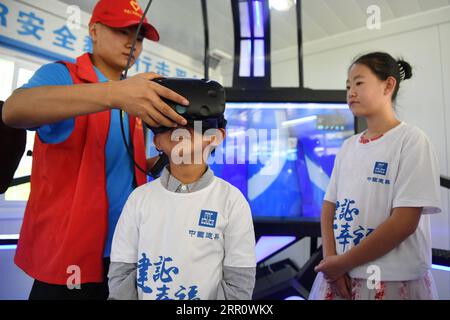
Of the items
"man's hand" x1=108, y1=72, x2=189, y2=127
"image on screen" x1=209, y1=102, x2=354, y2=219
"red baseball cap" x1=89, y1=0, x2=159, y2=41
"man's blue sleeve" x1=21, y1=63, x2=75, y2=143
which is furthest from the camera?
"image on screen" x1=209, y1=102, x2=354, y2=219

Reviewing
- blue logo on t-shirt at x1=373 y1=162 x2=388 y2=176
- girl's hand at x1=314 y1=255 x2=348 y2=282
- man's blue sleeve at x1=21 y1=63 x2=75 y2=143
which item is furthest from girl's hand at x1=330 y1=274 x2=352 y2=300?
man's blue sleeve at x1=21 y1=63 x2=75 y2=143

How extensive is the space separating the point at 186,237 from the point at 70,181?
10.3 inches

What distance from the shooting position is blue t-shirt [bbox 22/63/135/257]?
0.53 metres

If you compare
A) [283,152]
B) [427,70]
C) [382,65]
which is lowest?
[283,152]

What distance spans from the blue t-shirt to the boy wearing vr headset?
0.09 m

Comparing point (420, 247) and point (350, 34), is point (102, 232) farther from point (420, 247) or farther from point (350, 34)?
point (350, 34)

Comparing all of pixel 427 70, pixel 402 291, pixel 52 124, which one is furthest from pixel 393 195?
pixel 427 70

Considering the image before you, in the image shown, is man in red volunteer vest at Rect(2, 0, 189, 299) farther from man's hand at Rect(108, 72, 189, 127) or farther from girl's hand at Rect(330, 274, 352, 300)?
girl's hand at Rect(330, 274, 352, 300)

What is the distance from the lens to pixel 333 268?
2.00ft

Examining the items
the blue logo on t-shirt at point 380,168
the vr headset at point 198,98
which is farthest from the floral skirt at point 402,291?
the vr headset at point 198,98

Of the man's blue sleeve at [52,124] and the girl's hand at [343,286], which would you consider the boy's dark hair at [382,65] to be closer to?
the girl's hand at [343,286]

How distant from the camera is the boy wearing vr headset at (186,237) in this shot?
17.7 inches

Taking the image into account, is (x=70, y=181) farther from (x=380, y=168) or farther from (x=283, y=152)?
(x=283, y=152)
